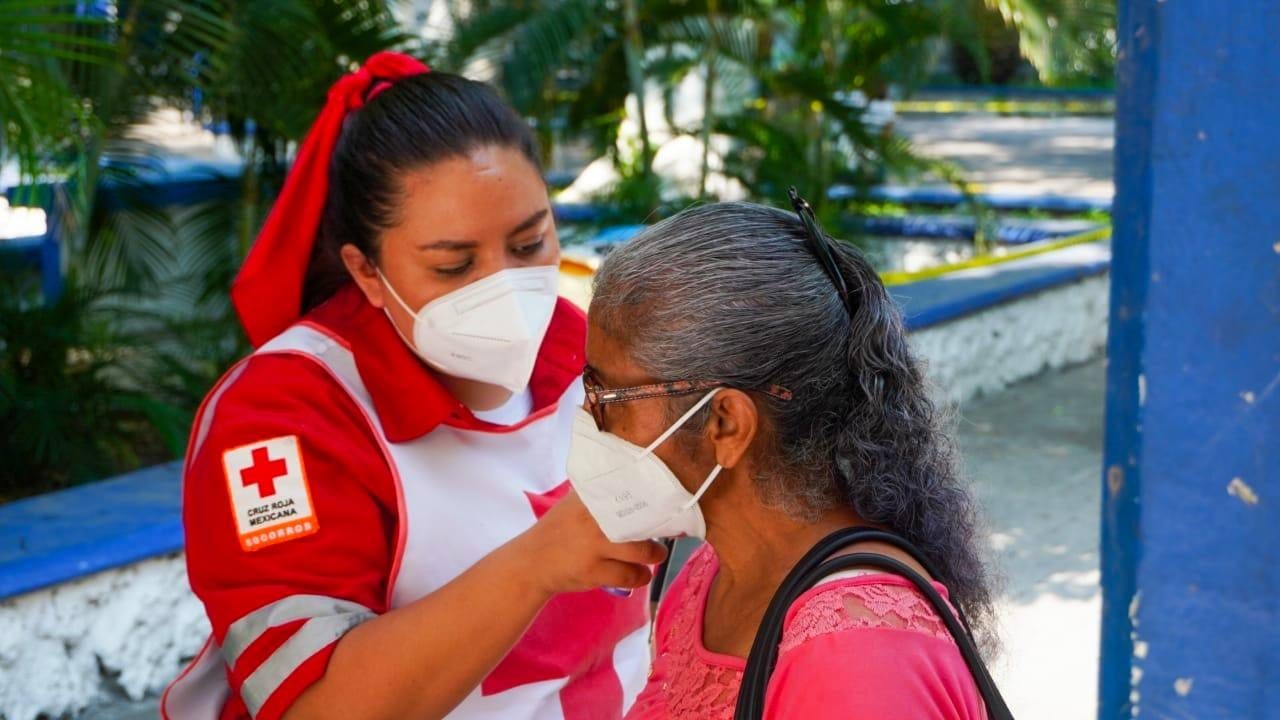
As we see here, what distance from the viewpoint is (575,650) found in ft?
7.13

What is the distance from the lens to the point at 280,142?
6094mm

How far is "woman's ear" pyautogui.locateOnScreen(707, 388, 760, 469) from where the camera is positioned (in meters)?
1.60

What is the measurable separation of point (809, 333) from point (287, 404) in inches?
29.5

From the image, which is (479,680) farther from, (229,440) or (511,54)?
(511,54)

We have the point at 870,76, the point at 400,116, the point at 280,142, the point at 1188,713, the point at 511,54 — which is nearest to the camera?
the point at 1188,713

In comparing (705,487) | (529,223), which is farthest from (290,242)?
(705,487)

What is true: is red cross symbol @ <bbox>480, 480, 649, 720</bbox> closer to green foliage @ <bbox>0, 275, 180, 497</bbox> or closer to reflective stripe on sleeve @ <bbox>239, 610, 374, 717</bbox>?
reflective stripe on sleeve @ <bbox>239, 610, 374, 717</bbox>

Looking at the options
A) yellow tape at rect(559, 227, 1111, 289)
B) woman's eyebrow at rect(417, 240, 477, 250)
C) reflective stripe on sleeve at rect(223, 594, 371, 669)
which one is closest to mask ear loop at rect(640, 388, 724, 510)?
reflective stripe on sleeve at rect(223, 594, 371, 669)

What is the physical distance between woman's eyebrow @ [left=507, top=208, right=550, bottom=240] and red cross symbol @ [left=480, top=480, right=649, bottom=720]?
0.39 m

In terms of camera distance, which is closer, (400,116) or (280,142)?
(400,116)

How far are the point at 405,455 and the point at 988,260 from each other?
223 inches

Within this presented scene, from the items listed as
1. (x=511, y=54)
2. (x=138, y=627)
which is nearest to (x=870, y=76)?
(x=511, y=54)

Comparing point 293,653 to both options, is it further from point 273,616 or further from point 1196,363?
point 1196,363

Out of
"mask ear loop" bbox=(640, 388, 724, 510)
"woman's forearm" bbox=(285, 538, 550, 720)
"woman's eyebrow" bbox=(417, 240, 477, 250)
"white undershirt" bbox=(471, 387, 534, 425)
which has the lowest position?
"woman's forearm" bbox=(285, 538, 550, 720)
